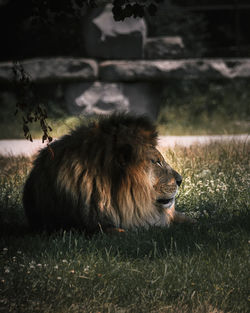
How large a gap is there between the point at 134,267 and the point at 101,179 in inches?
22.5

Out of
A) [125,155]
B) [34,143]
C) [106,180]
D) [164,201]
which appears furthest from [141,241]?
[34,143]

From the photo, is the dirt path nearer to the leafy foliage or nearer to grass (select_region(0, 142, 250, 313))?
grass (select_region(0, 142, 250, 313))

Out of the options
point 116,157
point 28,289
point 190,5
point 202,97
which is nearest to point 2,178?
point 116,157

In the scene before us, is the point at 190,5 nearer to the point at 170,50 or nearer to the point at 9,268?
the point at 170,50

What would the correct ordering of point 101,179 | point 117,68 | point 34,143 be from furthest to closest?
point 117,68, point 34,143, point 101,179

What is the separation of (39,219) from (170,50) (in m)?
5.95

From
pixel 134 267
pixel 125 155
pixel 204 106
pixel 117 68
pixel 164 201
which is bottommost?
pixel 204 106

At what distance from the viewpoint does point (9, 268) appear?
9.70ft

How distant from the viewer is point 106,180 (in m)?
3.38

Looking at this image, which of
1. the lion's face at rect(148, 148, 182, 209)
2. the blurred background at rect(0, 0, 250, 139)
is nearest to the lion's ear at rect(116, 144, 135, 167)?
the lion's face at rect(148, 148, 182, 209)

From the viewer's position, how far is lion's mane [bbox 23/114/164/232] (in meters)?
3.38

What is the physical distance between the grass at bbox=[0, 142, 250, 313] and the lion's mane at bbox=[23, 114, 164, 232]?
12 centimetres

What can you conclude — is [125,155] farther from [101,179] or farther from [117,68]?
[117,68]

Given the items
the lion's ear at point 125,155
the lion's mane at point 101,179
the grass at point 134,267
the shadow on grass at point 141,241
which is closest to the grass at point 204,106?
the grass at point 134,267
